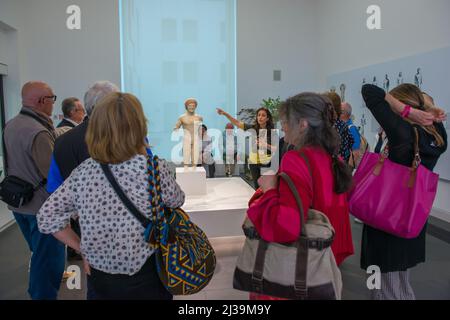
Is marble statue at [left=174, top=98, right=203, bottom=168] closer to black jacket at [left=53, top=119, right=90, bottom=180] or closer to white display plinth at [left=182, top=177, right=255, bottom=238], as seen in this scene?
white display plinth at [left=182, top=177, right=255, bottom=238]

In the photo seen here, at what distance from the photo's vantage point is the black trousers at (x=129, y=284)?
146 centimetres

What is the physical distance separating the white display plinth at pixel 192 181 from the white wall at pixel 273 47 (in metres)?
4.76

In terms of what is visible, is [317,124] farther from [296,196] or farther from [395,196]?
[395,196]

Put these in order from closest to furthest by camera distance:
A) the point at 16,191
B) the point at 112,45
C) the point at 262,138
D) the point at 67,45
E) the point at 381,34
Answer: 1. the point at 16,191
2. the point at 262,138
3. the point at 381,34
4. the point at 67,45
5. the point at 112,45

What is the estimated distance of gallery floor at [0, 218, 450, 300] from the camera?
3109mm

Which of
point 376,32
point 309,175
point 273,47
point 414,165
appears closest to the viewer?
point 309,175

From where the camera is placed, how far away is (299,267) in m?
1.28

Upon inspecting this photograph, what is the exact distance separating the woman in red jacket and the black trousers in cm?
44

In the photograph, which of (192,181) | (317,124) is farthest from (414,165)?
(192,181)

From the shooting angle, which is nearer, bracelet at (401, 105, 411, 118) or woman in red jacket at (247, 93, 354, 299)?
woman in red jacket at (247, 93, 354, 299)

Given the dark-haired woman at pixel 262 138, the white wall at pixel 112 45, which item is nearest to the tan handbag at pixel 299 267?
the dark-haired woman at pixel 262 138

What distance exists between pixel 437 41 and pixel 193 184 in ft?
13.4

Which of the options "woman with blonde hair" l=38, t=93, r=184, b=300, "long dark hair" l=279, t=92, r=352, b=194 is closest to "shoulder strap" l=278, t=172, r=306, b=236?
"long dark hair" l=279, t=92, r=352, b=194

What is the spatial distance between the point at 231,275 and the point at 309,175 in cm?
236
